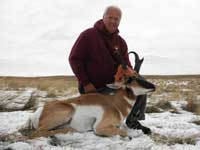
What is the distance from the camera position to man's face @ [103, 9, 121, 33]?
24.8 ft

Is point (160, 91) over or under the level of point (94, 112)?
under

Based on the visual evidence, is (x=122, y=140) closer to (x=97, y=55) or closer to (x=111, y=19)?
(x=97, y=55)

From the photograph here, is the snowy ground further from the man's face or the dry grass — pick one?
the dry grass

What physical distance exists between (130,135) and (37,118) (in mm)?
1729

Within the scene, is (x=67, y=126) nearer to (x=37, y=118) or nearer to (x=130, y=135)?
(x=37, y=118)

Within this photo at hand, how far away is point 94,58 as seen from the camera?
7574mm

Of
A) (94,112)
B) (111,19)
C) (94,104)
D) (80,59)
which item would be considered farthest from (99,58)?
(94,112)

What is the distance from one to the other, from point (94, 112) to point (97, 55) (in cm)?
142

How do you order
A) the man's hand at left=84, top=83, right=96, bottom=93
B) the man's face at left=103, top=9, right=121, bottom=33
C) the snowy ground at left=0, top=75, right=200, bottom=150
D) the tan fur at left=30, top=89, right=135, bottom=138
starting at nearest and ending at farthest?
the snowy ground at left=0, top=75, right=200, bottom=150, the tan fur at left=30, top=89, right=135, bottom=138, the man's hand at left=84, top=83, right=96, bottom=93, the man's face at left=103, top=9, right=121, bottom=33

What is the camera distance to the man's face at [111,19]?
7.57 metres

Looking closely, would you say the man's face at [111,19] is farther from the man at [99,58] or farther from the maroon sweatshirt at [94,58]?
the maroon sweatshirt at [94,58]

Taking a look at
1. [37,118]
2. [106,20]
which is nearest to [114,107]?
[37,118]

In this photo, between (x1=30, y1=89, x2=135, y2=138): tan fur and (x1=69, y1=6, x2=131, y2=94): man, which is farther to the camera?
(x1=69, y1=6, x2=131, y2=94): man

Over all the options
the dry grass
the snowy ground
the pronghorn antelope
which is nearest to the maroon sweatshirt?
the pronghorn antelope
